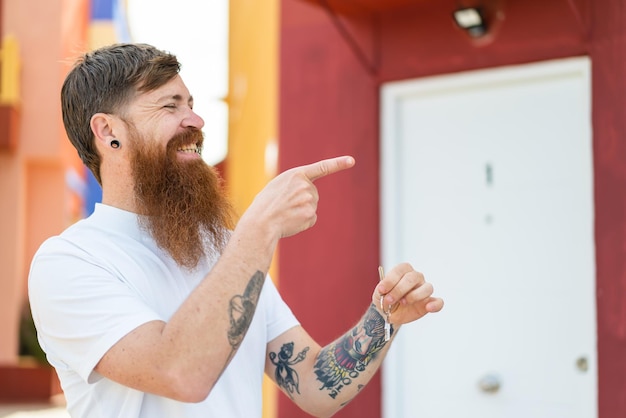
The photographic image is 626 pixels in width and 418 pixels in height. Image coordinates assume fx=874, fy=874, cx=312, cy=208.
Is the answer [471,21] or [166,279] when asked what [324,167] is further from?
[471,21]

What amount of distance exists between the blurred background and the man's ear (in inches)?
122

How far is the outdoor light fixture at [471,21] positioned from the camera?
493 centimetres

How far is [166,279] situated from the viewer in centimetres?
211

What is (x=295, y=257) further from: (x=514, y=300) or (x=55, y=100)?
(x=55, y=100)

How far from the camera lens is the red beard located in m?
2.16

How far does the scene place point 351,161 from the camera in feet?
6.32

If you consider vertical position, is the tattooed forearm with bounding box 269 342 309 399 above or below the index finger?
below

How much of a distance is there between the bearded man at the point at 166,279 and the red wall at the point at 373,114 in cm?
267

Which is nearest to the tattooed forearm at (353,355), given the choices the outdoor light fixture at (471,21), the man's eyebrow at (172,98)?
the man's eyebrow at (172,98)

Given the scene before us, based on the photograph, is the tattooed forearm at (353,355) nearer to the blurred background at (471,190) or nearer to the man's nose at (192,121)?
the man's nose at (192,121)

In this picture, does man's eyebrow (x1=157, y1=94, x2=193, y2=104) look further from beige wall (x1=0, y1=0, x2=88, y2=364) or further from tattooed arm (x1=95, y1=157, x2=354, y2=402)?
beige wall (x1=0, y1=0, x2=88, y2=364)

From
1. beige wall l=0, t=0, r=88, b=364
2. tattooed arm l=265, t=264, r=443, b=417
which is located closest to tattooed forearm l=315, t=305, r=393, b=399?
tattooed arm l=265, t=264, r=443, b=417

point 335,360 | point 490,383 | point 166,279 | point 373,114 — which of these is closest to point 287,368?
point 335,360

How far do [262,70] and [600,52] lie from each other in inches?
163
